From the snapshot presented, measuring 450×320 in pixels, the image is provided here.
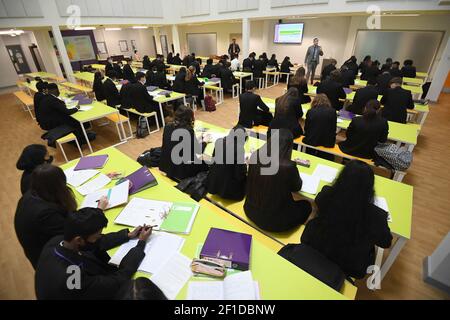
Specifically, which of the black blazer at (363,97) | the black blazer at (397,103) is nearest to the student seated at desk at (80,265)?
the black blazer at (363,97)

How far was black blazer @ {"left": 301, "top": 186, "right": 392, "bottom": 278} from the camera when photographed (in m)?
1.62

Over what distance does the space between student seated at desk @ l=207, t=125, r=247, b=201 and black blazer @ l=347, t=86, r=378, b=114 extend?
351cm

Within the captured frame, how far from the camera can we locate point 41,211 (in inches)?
61.6

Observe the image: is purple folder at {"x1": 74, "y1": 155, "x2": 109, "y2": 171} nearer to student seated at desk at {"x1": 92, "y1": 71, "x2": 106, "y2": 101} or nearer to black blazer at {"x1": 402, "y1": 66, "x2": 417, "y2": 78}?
student seated at desk at {"x1": 92, "y1": 71, "x2": 106, "y2": 101}

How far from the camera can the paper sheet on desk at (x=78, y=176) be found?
2.41 metres

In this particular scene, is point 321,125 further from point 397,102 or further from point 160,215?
point 160,215

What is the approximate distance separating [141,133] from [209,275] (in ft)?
15.5

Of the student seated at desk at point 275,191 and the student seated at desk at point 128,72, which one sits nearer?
the student seated at desk at point 275,191

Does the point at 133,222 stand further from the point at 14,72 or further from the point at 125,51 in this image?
the point at 125,51

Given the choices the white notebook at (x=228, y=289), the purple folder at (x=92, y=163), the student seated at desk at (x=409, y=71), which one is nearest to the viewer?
the white notebook at (x=228, y=289)

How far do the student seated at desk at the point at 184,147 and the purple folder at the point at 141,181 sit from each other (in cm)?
54

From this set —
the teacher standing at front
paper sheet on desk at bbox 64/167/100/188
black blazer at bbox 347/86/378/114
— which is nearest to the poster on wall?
the teacher standing at front

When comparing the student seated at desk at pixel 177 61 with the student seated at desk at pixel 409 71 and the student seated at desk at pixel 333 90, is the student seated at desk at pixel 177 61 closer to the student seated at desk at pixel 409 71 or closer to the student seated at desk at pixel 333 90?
the student seated at desk at pixel 333 90

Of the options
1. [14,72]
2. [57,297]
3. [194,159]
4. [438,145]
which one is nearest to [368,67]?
[438,145]
